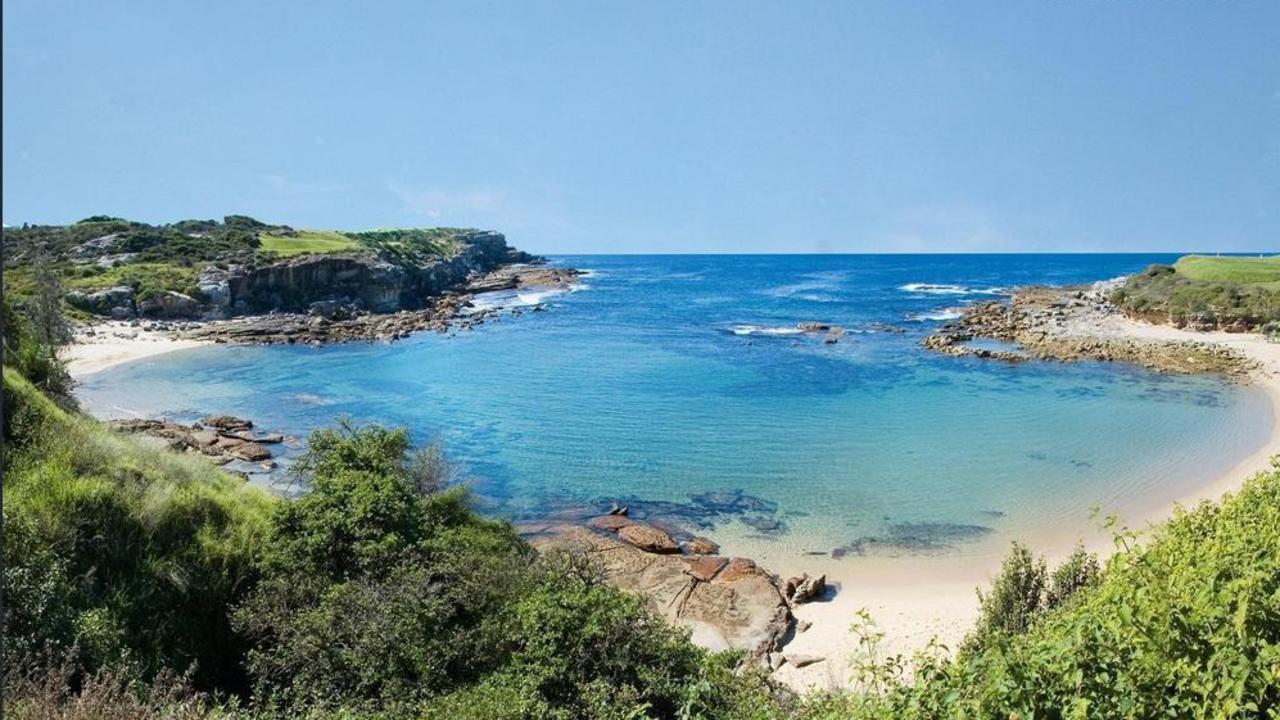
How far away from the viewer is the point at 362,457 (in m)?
17.2

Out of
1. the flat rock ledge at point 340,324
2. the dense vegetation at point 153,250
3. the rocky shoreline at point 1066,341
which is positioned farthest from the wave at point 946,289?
the dense vegetation at point 153,250

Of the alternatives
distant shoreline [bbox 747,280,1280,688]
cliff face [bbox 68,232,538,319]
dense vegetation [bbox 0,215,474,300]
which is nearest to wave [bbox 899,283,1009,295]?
cliff face [bbox 68,232,538,319]

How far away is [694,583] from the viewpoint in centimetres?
1919

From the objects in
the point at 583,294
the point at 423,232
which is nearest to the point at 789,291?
the point at 583,294

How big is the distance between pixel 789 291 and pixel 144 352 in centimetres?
9383

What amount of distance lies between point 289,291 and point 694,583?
6876 cm

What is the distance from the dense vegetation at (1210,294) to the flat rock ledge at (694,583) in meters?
56.2

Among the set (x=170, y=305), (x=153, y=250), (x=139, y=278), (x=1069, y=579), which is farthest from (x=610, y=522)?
(x=153, y=250)

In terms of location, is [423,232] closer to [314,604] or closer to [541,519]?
[541,519]

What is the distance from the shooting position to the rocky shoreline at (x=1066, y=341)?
47.4m

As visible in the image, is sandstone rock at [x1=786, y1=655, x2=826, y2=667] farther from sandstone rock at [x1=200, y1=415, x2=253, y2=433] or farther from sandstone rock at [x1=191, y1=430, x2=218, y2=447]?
sandstone rock at [x1=200, y1=415, x2=253, y2=433]

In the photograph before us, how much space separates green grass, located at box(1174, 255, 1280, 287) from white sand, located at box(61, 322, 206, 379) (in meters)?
90.4

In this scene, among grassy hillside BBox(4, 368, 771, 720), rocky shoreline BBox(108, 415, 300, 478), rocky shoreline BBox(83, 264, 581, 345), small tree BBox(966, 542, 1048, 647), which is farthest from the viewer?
rocky shoreline BBox(83, 264, 581, 345)

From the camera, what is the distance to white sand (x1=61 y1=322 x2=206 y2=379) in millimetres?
46281
